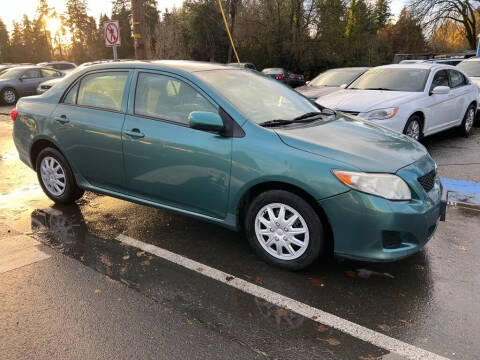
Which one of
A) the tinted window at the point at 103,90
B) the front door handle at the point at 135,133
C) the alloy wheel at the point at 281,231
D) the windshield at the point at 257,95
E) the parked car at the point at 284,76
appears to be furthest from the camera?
the parked car at the point at 284,76

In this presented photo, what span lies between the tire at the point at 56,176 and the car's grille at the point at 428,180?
3536mm

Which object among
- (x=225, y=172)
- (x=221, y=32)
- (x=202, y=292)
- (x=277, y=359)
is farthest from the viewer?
(x=221, y=32)

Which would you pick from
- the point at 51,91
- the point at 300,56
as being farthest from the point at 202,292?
the point at 300,56

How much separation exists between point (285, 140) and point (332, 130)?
591 mm

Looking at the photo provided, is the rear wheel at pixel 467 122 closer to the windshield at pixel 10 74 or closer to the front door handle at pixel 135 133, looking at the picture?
the front door handle at pixel 135 133

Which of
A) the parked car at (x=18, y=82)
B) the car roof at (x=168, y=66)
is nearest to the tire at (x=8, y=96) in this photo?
the parked car at (x=18, y=82)

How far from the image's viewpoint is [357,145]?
11.5 ft

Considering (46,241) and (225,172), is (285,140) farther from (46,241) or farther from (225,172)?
(46,241)

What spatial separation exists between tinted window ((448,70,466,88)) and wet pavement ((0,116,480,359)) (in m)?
4.63

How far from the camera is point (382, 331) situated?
281 centimetres

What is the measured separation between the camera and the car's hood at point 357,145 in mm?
3270

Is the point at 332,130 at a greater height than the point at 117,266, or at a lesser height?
greater

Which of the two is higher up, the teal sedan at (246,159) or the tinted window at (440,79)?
the tinted window at (440,79)

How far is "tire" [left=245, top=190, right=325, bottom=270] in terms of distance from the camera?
332cm
